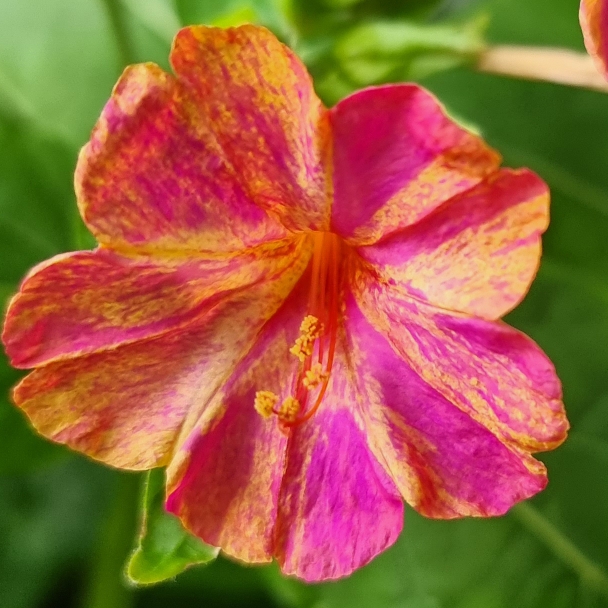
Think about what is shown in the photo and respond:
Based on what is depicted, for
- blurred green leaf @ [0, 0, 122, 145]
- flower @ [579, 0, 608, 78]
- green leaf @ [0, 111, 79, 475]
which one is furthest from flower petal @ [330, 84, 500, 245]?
blurred green leaf @ [0, 0, 122, 145]

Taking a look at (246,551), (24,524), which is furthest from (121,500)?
(246,551)

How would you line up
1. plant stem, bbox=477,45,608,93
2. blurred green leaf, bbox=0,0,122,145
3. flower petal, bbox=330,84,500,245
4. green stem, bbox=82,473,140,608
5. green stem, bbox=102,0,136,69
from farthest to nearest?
blurred green leaf, bbox=0,0,122,145 → green stem, bbox=82,473,140,608 → green stem, bbox=102,0,136,69 → plant stem, bbox=477,45,608,93 → flower petal, bbox=330,84,500,245

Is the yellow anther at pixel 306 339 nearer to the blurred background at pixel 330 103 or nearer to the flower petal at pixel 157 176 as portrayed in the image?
the flower petal at pixel 157 176

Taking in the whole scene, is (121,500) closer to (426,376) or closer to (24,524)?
(24,524)

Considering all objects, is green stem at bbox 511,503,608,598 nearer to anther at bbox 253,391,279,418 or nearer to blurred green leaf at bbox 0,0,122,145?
anther at bbox 253,391,279,418

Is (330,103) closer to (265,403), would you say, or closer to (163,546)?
(265,403)

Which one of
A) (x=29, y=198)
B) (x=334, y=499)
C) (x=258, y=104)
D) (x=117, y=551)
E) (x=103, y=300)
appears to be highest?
(x=258, y=104)

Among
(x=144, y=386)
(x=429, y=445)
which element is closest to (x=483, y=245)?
(x=429, y=445)

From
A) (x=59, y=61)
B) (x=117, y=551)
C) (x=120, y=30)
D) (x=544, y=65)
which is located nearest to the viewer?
(x=544, y=65)
